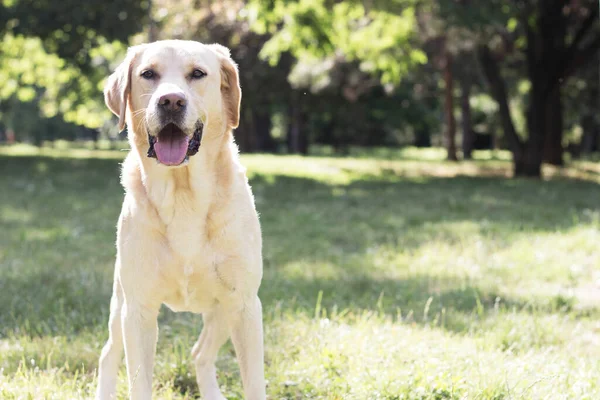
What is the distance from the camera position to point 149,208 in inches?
120

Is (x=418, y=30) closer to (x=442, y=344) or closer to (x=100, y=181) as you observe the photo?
(x=100, y=181)

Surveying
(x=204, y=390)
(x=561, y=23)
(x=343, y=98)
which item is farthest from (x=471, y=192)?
(x=343, y=98)

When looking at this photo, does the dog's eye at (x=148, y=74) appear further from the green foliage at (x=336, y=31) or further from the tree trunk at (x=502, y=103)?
the tree trunk at (x=502, y=103)

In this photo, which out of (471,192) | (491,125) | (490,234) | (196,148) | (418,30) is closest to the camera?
(196,148)

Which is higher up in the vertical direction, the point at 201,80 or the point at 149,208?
the point at 201,80

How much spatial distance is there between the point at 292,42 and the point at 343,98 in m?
18.1

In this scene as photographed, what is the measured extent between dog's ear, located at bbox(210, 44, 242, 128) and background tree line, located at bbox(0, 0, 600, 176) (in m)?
11.2

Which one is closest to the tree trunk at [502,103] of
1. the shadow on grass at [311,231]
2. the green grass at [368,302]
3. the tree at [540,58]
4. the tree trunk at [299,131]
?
the tree at [540,58]

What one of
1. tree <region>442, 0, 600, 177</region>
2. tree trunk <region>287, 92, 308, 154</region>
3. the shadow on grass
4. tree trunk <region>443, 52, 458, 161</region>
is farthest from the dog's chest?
tree trunk <region>287, 92, 308, 154</region>

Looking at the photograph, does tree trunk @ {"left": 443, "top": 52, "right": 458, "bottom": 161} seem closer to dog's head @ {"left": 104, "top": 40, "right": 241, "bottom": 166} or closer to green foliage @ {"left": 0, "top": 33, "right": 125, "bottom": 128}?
green foliage @ {"left": 0, "top": 33, "right": 125, "bottom": 128}

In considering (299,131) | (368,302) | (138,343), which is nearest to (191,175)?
(138,343)

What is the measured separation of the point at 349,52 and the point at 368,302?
48.6ft

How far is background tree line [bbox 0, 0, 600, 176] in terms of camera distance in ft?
53.7

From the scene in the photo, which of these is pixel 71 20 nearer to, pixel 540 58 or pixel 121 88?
pixel 540 58
